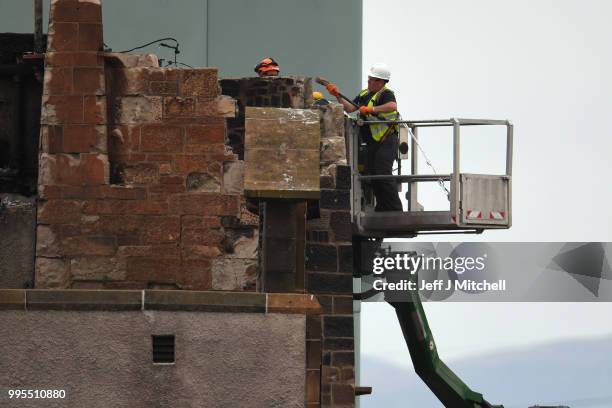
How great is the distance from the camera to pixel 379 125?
23.7 metres

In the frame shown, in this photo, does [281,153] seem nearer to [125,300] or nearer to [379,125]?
[125,300]

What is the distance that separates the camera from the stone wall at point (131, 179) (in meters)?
16.8

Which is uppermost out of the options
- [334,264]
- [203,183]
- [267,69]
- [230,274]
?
[267,69]

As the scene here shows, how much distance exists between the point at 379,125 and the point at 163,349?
26.9 feet

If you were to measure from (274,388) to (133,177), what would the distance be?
245cm

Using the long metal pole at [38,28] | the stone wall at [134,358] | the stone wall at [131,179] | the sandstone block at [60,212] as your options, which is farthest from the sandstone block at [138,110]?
the stone wall at [134,358]

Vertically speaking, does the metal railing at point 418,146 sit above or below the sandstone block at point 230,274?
above

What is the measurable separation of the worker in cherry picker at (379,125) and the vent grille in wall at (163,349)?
25.5 feet

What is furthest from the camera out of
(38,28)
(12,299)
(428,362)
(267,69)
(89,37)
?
(428,362)

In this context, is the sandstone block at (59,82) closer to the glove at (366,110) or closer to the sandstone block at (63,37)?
the sandstone block at (63,37)

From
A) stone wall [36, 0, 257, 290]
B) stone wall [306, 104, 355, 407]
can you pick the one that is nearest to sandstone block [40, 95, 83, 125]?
stone wall [36, 0, 257, 290]

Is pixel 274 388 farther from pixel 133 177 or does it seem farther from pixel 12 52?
pixel 12 52

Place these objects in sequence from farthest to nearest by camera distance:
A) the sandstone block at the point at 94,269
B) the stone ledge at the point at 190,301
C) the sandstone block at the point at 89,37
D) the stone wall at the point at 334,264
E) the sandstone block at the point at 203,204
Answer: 1. the stone wall at the point at 334,264
2. the sandstone block at the point at 89,37
3. the sandstone block at the point at 203,204
4. the sandstone block at the point at 94,269
5. the stone ledge at the point at 190,301

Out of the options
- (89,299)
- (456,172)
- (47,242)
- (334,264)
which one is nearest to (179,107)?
(47,242)
